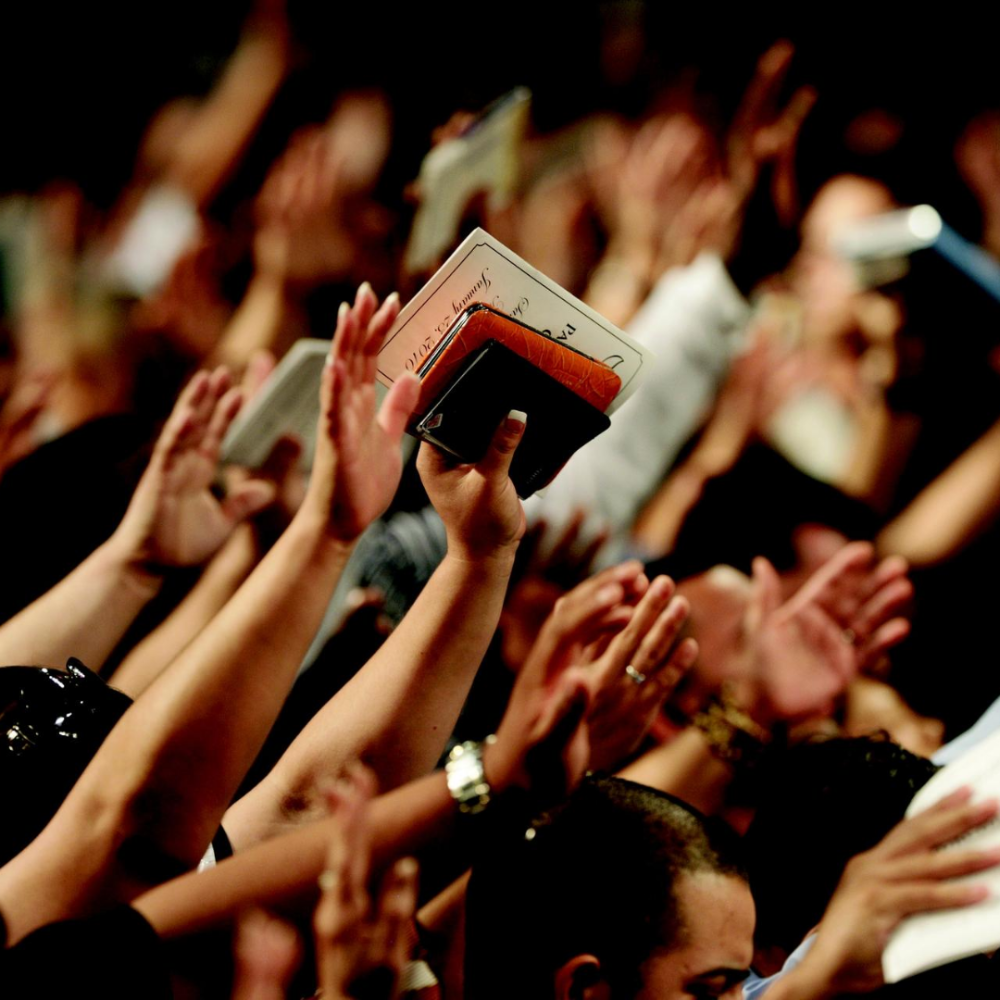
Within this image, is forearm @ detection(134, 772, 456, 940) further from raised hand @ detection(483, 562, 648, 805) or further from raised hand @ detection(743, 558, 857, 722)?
raised hand @ detection(743, 558, 857, 722)

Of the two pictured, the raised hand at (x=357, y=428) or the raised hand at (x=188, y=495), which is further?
the raised hand at (x=188, y=495)

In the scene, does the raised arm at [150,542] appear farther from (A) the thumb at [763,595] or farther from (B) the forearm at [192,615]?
(A) the thumb at [763,595]

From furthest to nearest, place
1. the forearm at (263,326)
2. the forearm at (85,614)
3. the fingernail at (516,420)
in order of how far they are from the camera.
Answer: the forearm at (263,326) < the forearm at (85,614) < the fingernail at (516,420)

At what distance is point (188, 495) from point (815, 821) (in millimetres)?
987

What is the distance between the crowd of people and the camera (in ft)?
2.66

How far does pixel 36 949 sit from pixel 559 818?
52 cm

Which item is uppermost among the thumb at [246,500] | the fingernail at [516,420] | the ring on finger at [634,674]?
the fingernail at [516,420]

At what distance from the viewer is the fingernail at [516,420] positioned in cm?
93

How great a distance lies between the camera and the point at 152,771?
30.0 inches

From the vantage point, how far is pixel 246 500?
1.44 meters

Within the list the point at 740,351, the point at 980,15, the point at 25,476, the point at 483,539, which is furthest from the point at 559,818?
the point at 980,15

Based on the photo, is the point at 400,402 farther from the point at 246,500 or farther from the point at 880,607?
the point at 880,607

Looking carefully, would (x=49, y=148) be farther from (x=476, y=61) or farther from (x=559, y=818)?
(x=559, y=818)

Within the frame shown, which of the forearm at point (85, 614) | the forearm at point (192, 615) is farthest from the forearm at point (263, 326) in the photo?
the forearm at point (85, 614)
